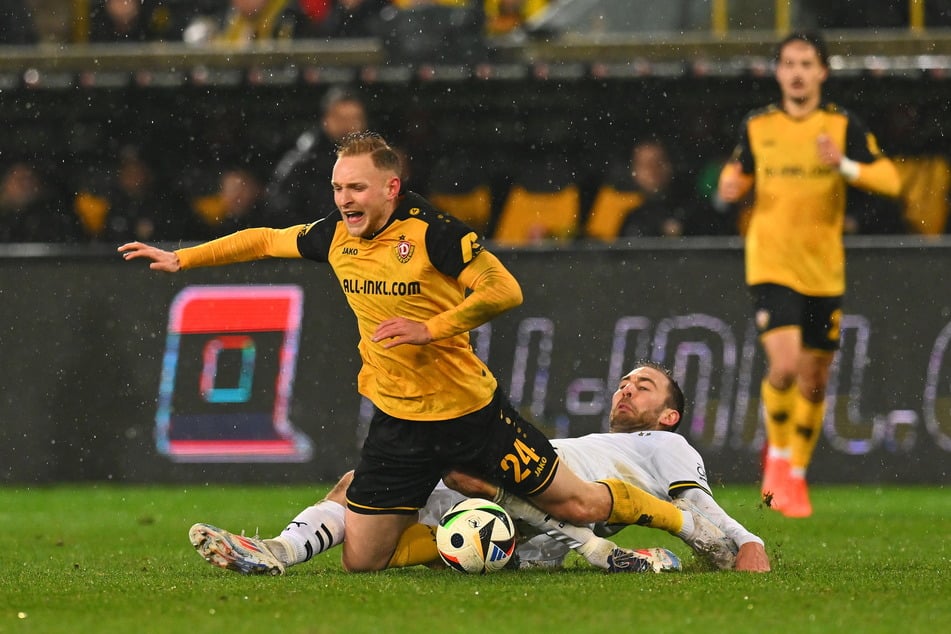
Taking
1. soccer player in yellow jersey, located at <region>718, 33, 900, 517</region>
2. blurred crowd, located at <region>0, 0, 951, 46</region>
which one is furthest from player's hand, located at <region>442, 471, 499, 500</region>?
blurred crowd, located at <region>0, 0, 951, 46</region>

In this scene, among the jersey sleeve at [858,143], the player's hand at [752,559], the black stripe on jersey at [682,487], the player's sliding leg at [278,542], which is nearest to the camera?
the player's sliding leg at [278,542]

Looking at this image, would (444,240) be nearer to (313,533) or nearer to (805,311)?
(313,533)

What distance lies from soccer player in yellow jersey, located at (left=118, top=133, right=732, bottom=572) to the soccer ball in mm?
157

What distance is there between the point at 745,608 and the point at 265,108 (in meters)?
9.12

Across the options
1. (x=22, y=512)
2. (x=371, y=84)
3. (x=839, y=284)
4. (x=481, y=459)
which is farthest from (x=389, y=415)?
(x=371, y=84)

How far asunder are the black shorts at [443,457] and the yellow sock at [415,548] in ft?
0.57

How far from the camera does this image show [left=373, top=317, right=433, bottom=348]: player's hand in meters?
6.34

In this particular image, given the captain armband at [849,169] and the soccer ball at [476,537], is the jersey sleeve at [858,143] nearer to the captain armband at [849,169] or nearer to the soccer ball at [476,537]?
the captain armband at [849,169]

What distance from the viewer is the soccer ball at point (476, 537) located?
22.7 ft

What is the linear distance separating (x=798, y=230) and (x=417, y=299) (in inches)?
204

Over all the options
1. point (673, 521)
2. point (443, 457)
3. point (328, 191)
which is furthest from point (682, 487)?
point (328, 191)

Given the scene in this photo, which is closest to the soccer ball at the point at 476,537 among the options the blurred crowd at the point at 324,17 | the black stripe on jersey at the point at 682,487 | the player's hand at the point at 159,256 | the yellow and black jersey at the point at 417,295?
the yellow and black jersey at the point at 417,295

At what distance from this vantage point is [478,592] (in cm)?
637

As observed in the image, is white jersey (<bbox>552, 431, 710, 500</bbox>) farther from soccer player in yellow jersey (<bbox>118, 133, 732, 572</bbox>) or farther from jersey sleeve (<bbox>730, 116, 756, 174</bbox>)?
jersey sleeve (<bbox>730, 116, 756, 174</bbox>)
